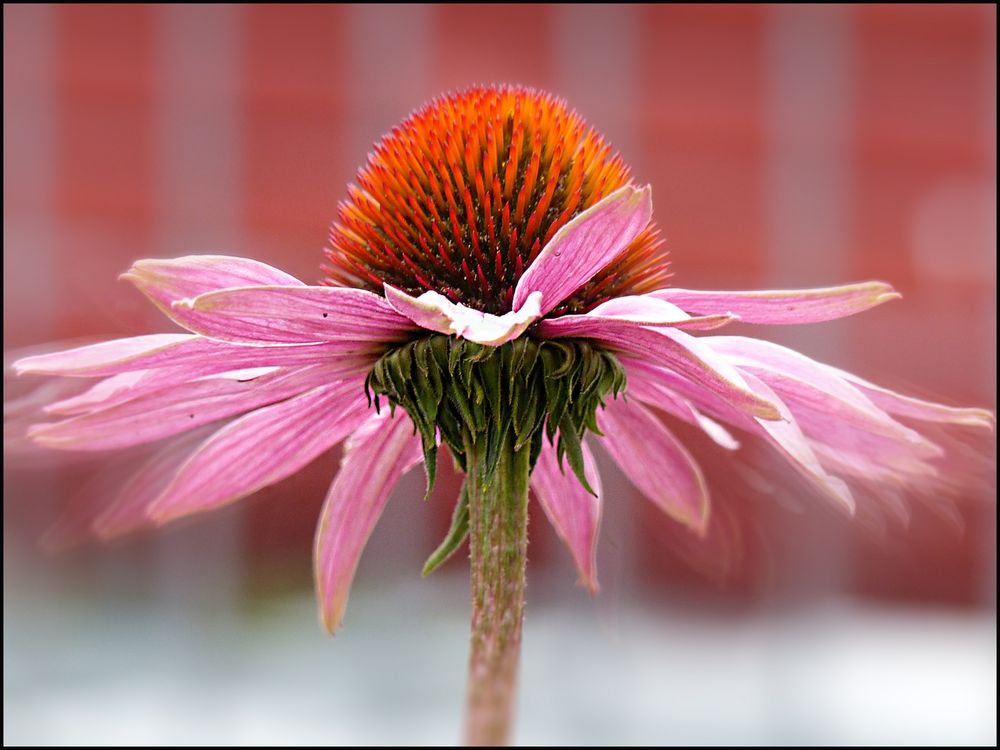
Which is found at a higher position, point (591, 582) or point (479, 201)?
point (479, 201)

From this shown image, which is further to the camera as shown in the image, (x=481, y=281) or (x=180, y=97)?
(x=180, y=97)

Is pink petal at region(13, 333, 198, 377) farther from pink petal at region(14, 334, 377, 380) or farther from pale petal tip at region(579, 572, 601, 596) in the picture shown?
pale petal tip at region(579, 572, 601, 596)

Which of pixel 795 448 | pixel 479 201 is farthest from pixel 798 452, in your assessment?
pixel 479 201

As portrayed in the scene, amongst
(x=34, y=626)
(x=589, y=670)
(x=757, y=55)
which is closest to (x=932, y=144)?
(x=757, y=55)

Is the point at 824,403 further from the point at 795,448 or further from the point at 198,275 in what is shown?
the point at 198,275

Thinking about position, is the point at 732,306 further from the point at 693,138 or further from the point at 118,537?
the point at 693,138

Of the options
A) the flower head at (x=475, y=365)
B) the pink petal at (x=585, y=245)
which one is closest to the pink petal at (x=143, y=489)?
the flower head at (x=475, y=365)

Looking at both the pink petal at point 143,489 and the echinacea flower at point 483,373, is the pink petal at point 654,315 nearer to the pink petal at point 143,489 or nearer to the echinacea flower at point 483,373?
the echinacea flower at point 483,373
